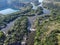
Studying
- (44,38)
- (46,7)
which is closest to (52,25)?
(44,38)

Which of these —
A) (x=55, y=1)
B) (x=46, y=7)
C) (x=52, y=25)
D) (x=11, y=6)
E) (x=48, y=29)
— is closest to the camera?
(x=48, y=29)

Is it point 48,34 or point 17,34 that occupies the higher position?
point 48,34

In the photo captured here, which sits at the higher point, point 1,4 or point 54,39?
point 54,39

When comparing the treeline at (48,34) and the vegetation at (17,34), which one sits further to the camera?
the vegetation at (17,34)

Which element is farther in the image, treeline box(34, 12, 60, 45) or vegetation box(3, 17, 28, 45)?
vegetation box(3, 17, 28, 45)

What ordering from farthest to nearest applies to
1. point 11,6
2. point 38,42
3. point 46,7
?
point 11,6 → point 46,7 → point 38,42

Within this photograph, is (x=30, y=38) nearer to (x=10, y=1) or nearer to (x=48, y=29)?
→ (x=48, y=29)

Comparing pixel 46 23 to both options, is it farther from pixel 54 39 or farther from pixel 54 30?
pixel 54 39

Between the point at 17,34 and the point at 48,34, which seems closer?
the point at 48,34

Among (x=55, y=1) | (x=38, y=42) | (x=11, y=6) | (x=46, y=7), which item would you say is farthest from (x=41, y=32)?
(x=11, y=6)

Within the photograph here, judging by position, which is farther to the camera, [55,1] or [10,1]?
[10,1]
